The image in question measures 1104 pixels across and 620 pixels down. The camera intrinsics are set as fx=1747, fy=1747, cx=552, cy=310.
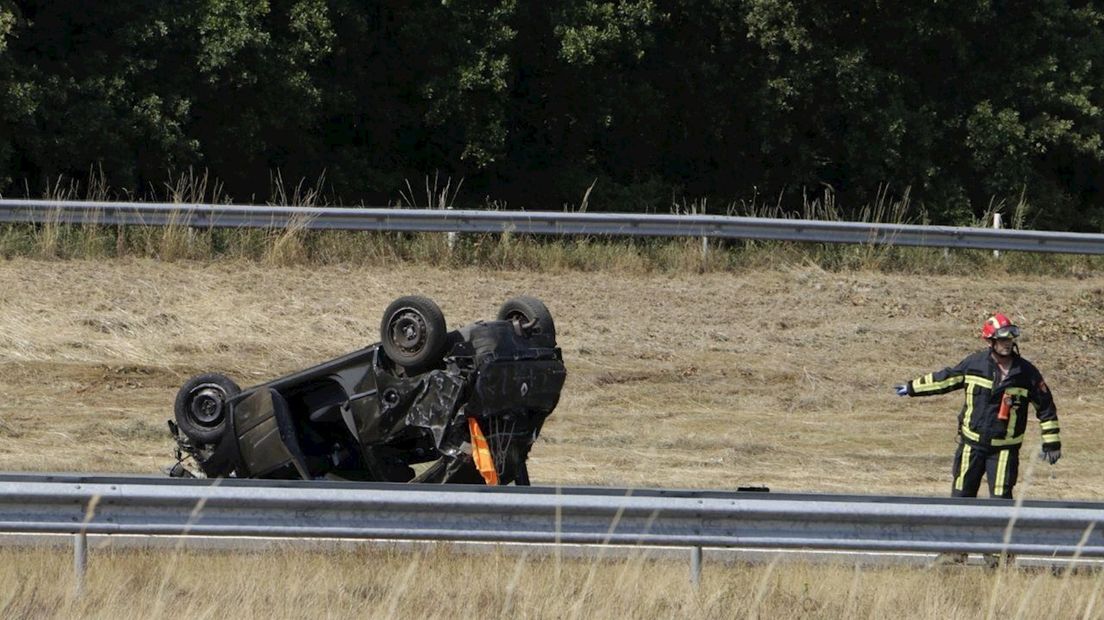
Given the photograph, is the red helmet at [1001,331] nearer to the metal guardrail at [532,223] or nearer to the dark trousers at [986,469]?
the dark trousers at [986,469]

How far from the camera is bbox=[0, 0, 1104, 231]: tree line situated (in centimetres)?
2502

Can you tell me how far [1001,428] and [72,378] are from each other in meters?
8.69

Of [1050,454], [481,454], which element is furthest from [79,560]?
[1050,454]

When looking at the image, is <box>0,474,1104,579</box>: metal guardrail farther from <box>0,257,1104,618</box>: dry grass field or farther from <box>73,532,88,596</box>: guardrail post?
<box>0,257,1104,618</box>: dry grass field

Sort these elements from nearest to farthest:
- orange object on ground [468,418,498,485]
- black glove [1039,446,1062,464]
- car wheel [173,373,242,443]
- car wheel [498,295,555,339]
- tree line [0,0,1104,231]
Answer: orange object on ground [468,418,498,485]
car wheel [498,295,555,339]
car wheel [173,373,242,443]
black glove [1039,446,1062,464]
tree line [0,0,1104,231]

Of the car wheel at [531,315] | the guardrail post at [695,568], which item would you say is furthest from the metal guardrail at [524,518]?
the car wheel at [531,315]

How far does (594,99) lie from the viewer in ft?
94.3

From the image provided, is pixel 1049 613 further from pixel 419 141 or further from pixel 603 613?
pixel 419 141

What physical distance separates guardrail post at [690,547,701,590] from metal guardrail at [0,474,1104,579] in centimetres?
19

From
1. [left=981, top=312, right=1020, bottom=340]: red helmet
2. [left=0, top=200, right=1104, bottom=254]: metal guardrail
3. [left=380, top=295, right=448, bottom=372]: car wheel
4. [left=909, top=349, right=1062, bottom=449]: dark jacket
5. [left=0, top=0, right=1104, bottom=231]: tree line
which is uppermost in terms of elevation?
[left=0, top=0, right=1104, bottom=231]: tree line

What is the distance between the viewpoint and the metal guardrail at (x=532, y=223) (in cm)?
1917

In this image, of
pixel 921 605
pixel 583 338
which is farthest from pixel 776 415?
pixel 921 605

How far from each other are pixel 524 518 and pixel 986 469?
12.6ft

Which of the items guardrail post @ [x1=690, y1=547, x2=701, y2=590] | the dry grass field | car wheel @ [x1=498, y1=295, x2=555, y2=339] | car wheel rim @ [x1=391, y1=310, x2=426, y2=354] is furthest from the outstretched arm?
car wheel rim @ [x1=391, y1=310, x2=426, y2=354]
